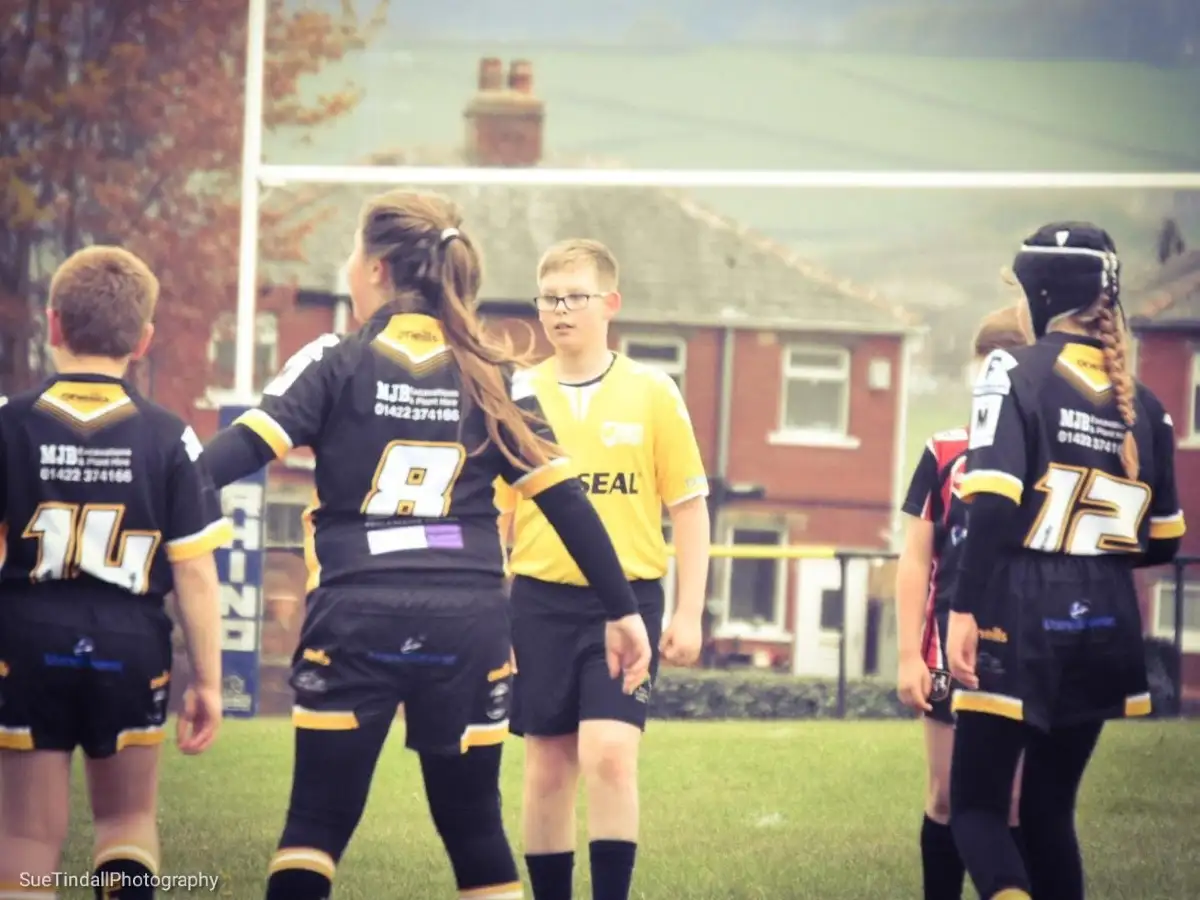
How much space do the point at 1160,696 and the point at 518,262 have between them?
1025 centimetres

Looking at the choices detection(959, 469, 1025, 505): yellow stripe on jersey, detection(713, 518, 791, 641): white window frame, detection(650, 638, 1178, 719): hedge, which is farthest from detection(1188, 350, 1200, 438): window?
detection(959, 469, 1025, 505): yellow stripe on jersey

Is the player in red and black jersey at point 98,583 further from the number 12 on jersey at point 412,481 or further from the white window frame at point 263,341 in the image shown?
the white window frame at point 263,341

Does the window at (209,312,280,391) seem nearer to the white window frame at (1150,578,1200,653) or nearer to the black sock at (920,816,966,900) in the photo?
the white window frame at (1150,578,1200,653)

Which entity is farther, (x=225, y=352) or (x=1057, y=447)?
(x=225, y=352)

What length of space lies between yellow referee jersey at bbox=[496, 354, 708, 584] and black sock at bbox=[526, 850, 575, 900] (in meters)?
0.68

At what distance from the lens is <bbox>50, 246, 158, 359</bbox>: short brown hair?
3.71m

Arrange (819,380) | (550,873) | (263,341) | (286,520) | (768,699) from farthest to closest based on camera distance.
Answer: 1. (819,380)
2. (263,341)
3. (286,520)
4. (768,699)
5. (550,873)

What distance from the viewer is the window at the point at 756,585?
19.0m

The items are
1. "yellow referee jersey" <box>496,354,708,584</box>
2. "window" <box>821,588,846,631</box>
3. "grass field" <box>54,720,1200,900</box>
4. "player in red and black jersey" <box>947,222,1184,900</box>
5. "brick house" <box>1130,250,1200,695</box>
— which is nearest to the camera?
"player in red and black jersey" <box>947,222,1184,900</box>

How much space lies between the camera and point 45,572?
363cm

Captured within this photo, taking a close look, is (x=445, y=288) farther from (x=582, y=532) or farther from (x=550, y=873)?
(x=550, y=873)

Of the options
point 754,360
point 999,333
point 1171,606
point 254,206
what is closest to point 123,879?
point 999,333

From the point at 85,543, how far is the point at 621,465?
4.89ft

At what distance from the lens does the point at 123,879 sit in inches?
148
